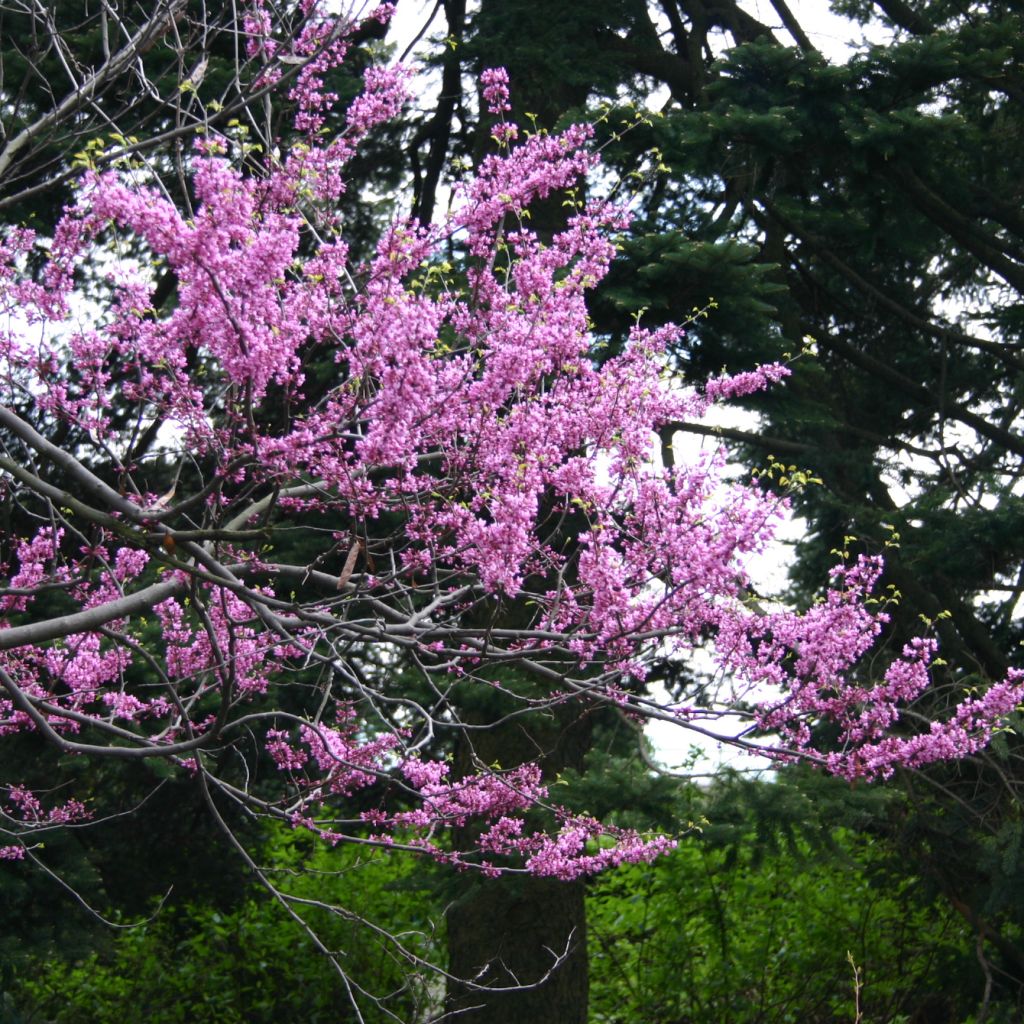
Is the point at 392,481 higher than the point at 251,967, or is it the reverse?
the point at 392,481

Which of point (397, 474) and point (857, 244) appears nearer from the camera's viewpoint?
point (397, 474)

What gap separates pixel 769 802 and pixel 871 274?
531cm

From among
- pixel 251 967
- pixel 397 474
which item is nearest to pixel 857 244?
pixel 397 474

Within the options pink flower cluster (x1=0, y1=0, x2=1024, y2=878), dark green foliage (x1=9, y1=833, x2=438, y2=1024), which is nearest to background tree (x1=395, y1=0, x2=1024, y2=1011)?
pink flower cluster (x1=0, y1=0, x2=1024, y2=878)

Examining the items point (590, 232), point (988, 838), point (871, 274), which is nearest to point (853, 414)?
point (871, 274)

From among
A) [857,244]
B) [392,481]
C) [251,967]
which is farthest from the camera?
[251,967]

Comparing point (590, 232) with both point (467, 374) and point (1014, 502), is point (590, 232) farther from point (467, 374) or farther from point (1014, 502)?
point (1014, 502)

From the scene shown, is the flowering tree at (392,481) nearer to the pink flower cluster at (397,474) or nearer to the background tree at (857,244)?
the pink flower cluster at (397,474)

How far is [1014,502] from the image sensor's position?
726cm

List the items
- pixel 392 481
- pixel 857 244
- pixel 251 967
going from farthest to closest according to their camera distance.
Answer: pixel 251 967, pixel 857 244, pixel 392 481

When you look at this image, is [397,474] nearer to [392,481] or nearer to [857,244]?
[392,481]

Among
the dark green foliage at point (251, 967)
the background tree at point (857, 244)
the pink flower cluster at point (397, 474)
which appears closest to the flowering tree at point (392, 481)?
the pink flower cluster at point (397, 474)

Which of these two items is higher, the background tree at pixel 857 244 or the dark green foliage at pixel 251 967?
the background tree at pixel 857 244

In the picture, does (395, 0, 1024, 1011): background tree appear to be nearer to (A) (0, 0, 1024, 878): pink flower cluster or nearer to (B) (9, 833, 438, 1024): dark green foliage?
(A) (0, 0, 1024, 878): pink flower cluster
